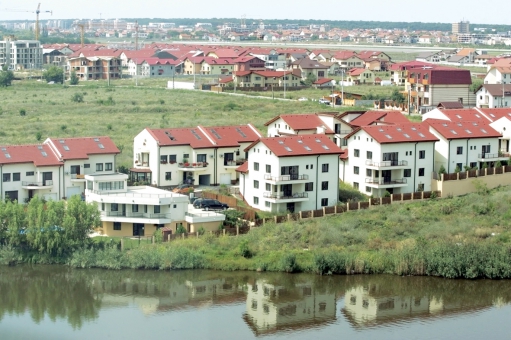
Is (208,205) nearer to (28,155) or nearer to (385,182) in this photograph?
(28,155)

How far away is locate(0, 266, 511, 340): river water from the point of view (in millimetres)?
15234

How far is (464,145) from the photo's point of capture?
23.4 meters

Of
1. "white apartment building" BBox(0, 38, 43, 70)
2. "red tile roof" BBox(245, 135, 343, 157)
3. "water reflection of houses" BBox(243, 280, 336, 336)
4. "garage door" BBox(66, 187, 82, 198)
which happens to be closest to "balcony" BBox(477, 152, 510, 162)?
"red tile roof" BBox(245, 135, 343, 157)

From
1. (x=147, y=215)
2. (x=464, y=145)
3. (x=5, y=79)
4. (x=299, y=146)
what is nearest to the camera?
(x=147, y=215)

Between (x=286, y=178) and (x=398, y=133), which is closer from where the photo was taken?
(x=286, y=178)

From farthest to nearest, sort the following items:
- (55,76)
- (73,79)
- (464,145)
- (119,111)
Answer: (55,76) < (73,79) < (119,111) < (464,145)

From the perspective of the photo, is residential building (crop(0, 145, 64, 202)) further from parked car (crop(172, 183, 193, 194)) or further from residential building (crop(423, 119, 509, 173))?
residential building (crop(423, 119, 509, 173))

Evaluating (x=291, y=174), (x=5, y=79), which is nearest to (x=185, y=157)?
(x=291, y=174)

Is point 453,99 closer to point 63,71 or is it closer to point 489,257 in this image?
point 489,257

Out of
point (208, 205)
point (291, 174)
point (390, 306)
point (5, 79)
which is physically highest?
point (5, 79)

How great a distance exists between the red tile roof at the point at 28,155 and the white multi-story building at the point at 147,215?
1886 millimetres

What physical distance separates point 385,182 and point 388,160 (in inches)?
19.7

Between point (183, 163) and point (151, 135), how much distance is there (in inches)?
38.8

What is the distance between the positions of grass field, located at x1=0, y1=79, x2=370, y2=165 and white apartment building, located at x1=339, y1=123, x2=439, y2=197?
5.80m
